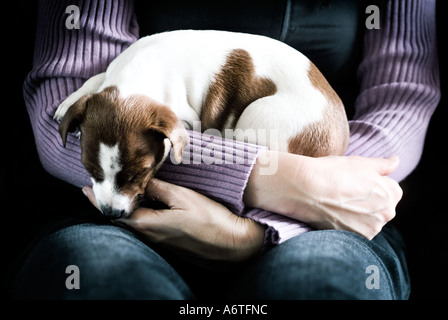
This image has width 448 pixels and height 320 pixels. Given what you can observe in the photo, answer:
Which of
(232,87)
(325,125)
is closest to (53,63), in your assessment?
(232,87)

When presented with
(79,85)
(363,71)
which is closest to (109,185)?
(79,85)

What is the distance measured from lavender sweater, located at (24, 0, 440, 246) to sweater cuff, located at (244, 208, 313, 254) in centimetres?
31

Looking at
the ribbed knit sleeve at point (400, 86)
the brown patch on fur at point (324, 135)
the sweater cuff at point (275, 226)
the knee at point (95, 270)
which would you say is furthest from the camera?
the ribbed knit sleeve at point (400, 86)

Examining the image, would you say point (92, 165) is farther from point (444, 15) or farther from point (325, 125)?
point (444, 15)

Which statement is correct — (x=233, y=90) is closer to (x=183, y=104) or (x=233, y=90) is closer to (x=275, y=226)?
(x=183, y=104)

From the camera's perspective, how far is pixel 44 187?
140 cm

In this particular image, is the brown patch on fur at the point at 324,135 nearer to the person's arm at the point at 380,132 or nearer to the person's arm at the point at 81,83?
the person's arm at the point at 380,132

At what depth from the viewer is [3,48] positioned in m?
1.43

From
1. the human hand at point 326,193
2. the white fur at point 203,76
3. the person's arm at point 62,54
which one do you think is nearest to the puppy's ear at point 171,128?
the white fur at point 203,76

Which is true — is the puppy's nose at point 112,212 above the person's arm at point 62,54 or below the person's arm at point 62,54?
below

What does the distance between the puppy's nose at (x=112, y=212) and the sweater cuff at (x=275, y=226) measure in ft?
1.16

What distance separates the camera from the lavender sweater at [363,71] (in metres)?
1.33

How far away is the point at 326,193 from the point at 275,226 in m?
0.18

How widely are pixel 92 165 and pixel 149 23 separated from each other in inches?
24.9
